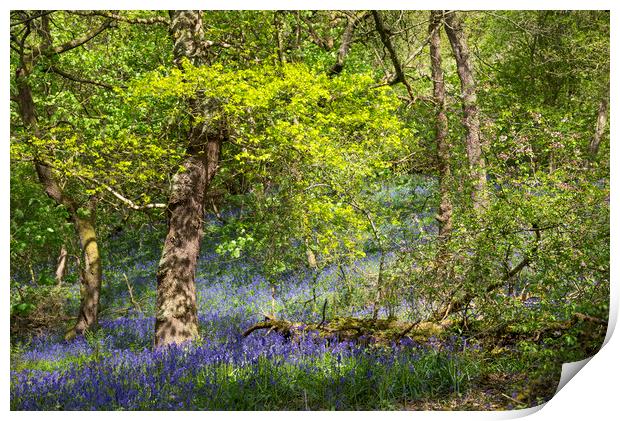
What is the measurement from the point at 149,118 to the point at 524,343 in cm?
446

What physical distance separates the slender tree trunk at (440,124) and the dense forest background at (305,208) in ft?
0.08

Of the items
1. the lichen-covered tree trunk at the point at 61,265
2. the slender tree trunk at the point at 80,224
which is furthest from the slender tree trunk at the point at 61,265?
the slender tree trunk at the point at 80,224

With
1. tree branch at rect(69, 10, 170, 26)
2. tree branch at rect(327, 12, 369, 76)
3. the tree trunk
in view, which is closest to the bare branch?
the tree trunk

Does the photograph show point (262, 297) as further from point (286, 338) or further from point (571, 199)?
point (571, 199)

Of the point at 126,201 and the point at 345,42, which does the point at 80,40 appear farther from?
the point at 345,42

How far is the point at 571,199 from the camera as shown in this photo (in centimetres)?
626

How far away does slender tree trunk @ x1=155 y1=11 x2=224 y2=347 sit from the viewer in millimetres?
6672

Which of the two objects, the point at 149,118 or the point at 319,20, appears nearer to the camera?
the point at 149,118

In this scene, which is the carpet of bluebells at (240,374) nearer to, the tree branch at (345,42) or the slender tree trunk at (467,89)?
the slender tree trunk at (467,89)

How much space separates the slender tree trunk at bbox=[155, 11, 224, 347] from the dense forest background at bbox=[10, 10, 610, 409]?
0.07 feet

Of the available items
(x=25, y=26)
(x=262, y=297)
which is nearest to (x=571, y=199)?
(x=262, y=297)

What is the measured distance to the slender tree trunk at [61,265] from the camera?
697 cm

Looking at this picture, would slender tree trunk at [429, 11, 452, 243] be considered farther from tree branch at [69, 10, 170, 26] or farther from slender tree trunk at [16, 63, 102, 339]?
slender tree trunk at [16, 63, 102, 339]

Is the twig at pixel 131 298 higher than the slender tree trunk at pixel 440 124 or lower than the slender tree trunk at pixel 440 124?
lower
